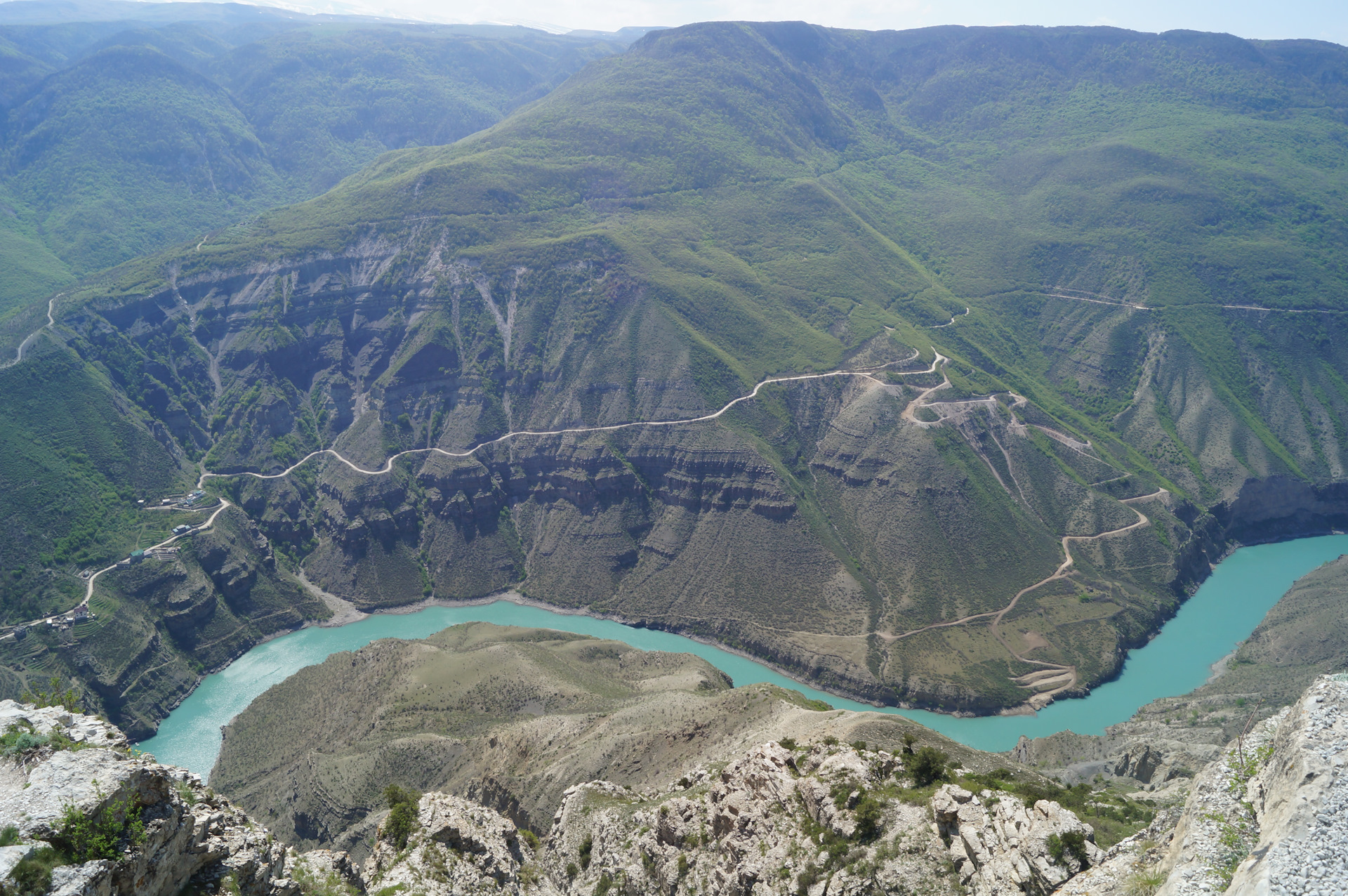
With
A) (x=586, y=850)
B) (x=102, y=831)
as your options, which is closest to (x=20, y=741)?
(x=102, y=831)

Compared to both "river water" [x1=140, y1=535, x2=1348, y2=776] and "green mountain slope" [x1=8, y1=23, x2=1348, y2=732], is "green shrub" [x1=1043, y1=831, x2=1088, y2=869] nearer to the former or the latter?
"river water" [x1=140, y1=535, x2=1348, y2=776]

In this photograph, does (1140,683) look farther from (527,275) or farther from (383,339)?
(383,339)

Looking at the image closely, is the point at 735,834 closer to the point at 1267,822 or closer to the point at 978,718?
the point at 1267,822

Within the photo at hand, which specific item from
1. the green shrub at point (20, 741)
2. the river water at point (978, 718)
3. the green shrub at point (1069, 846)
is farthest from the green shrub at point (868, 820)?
the river water at point (978, 718)

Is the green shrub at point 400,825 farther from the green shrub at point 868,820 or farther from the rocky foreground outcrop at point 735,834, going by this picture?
the green shrub at point 868,820

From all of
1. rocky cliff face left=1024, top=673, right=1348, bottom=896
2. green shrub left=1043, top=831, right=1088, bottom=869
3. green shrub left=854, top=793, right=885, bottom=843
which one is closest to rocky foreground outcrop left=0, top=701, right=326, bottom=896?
green shrub left=854, top=793, right=885, bottom=843
